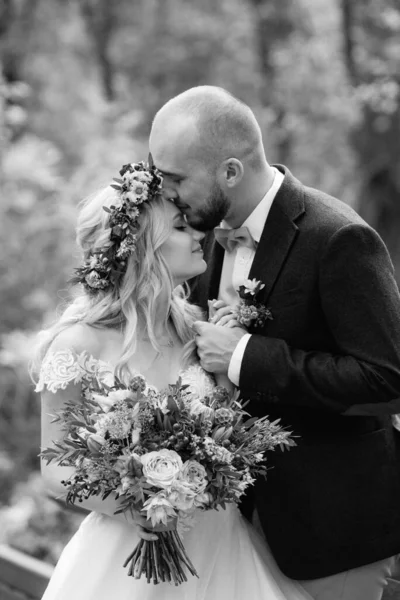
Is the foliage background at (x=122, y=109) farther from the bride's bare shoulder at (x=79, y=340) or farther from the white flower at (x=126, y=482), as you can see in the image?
the white flower at (x=126, y=482)

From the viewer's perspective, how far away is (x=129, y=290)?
10.5 ft

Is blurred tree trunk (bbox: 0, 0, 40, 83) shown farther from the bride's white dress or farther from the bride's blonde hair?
the bride's white dress

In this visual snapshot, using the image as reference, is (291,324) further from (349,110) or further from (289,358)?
(349,110)

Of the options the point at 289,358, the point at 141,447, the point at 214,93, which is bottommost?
the point at 141,447

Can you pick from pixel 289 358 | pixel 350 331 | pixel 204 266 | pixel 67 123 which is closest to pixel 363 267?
pixel 350 331

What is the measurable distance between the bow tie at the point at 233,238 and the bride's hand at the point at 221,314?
0.24 meters

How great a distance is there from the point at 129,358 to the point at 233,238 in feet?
2.07

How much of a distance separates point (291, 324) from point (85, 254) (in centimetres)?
84

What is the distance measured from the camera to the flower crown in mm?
3088

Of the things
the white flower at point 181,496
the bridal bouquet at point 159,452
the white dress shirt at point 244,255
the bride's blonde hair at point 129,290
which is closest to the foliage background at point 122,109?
the bride's blonde hair at point 129,290

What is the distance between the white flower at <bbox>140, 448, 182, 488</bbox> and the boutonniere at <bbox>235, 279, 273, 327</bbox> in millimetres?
736

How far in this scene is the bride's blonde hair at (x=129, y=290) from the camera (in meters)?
3.16

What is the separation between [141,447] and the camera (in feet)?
8.41

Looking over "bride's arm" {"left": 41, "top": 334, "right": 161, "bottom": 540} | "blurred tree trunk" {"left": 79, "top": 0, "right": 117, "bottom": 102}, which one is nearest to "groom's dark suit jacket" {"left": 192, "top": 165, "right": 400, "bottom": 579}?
"bride's arm" {"left": 41, "top": 334, "right": 161, "bottom": 540}
